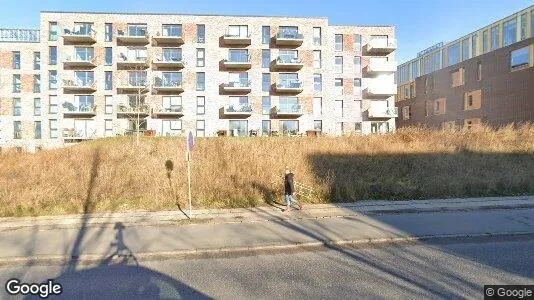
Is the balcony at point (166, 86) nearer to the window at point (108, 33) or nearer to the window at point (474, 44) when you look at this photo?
the window at point (108, 33)

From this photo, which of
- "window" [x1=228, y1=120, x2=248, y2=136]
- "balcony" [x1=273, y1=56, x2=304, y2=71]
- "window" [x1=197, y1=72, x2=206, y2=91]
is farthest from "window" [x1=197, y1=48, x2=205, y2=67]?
"balcony" [x1=273, y1=56, x2=304, y2=71]

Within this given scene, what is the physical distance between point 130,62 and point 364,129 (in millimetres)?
29766

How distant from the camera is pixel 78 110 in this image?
37344mm

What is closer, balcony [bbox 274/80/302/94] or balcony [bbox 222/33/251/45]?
balcony [bbox 222/33/251/45]

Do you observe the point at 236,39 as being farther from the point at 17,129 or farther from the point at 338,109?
the point at 17,129

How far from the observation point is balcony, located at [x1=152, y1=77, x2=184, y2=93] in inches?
1481

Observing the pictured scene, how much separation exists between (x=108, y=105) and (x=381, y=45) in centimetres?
3460

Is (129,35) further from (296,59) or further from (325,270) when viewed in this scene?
(325,270)

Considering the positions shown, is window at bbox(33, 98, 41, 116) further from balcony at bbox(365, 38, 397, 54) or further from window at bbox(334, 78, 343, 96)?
balcony at bbox(365, 38, 397, 54)

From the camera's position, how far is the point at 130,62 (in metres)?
37.3

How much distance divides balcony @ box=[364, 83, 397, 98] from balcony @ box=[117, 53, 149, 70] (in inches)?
1087

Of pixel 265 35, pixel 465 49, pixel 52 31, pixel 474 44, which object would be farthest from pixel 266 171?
pixel 465 49

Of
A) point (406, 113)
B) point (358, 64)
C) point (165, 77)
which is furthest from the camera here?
point (406, 113)

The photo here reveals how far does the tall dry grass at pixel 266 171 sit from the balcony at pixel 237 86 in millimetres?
20322
